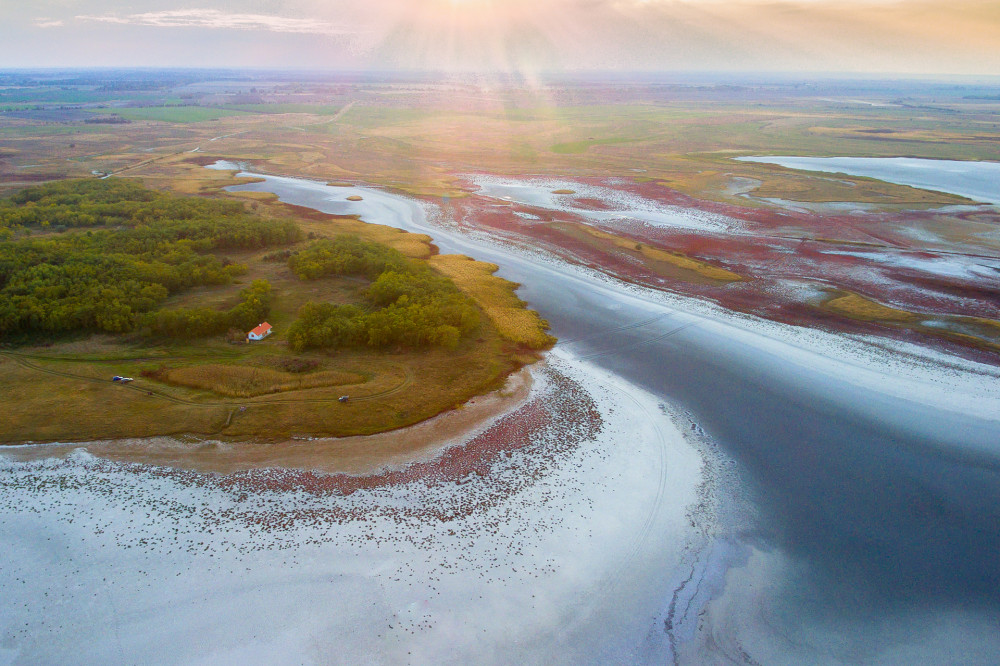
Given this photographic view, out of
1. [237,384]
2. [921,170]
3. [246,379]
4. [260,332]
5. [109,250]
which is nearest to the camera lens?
[237,384]

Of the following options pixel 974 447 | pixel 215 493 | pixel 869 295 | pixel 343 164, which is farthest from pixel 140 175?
pixel 974 447

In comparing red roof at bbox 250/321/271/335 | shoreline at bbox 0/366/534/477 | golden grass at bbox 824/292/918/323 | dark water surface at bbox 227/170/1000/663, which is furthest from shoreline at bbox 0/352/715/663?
golden grass at bbox 824/292/918/323

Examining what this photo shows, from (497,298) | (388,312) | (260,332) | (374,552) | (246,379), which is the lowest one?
(374,552)

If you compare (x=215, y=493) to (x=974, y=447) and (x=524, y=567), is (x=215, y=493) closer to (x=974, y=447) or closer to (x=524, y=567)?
(x=524, y=567)

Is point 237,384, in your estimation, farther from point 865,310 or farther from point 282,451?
point 865,310

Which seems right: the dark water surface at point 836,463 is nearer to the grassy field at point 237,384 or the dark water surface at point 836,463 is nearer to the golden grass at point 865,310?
the grassy field at point 237,384

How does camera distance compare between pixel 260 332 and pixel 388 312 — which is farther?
pixel 388 312

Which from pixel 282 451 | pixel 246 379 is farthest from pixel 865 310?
pixel 246 379

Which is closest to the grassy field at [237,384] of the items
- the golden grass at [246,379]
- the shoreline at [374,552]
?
the golden grass at [246,379]
